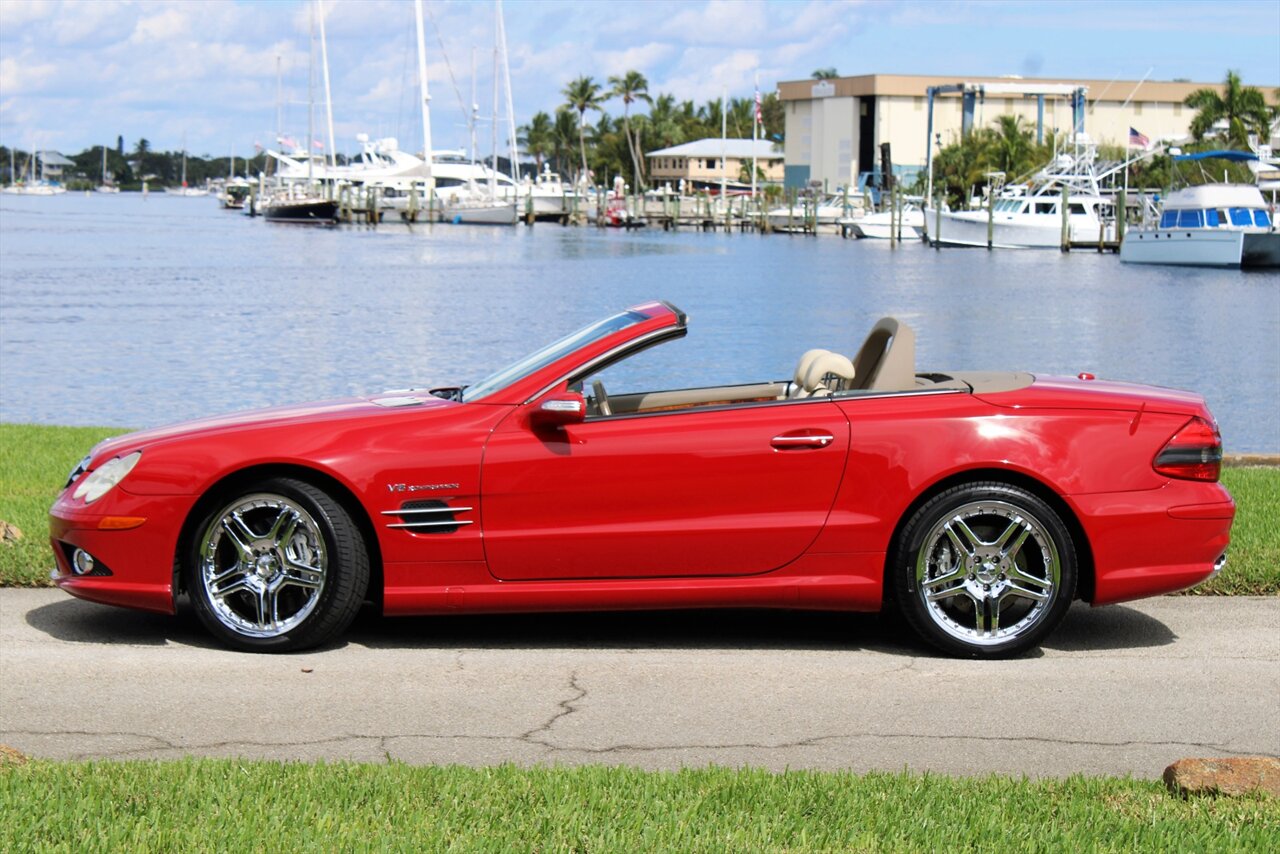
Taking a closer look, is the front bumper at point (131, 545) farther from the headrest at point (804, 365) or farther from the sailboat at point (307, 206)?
the sailboat at point (307, 206)

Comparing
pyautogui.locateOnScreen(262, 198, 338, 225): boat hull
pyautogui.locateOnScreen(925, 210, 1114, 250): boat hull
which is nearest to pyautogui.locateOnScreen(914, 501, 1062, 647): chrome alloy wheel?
pyautogui.locateOnScreen(925, 210, 1114, 250): boat hull

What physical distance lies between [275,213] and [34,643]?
116m

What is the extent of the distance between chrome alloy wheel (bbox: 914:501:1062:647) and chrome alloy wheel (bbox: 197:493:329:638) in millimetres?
2458

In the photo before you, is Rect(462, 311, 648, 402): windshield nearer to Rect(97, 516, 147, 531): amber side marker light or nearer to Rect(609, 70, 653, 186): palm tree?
Rect(97, 516, 147, 531): amber side marker light

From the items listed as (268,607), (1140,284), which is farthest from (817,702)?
(1140,284)

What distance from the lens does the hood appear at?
6.83 m

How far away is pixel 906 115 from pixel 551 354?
120 m

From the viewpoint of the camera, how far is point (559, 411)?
21.7ft

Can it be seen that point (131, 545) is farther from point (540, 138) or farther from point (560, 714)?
point (540, 138)

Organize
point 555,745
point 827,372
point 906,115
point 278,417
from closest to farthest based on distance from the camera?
point 555,745 → point 278,417 → point 827,372 → point 906,115

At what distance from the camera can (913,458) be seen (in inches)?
261

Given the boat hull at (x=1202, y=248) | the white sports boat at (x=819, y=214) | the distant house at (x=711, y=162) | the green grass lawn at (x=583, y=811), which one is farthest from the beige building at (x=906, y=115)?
the green grass lawn at (x=583, y=811)

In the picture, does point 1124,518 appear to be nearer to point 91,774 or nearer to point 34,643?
point 91,774

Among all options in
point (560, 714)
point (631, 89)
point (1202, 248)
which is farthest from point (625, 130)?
point (560, 714)
